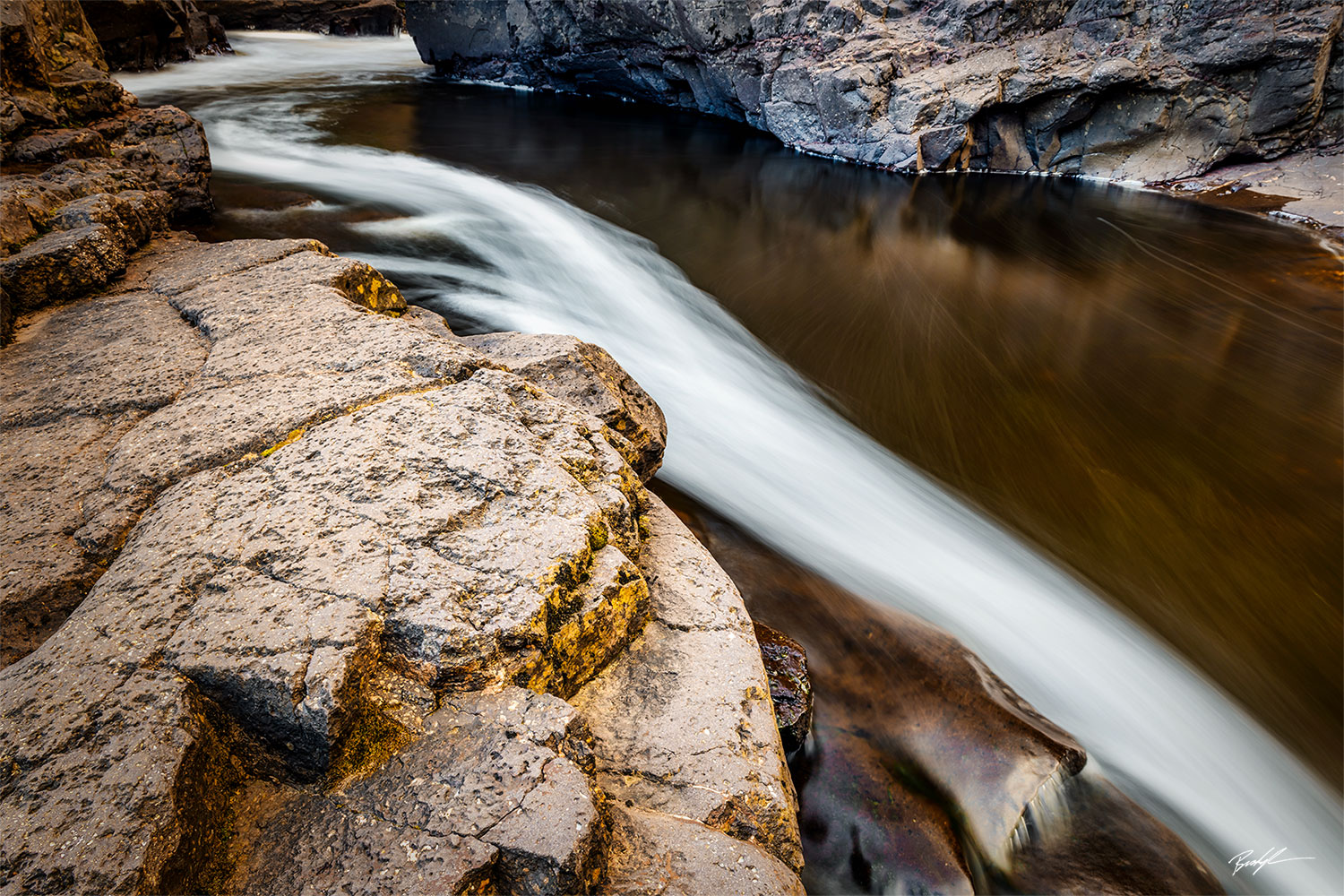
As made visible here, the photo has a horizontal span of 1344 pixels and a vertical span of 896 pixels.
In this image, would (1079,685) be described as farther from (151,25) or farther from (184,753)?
(151,25)

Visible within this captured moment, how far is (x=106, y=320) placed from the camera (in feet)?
9.52

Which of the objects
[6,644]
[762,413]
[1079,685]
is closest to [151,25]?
[762,413]

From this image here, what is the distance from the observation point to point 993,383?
15.9ft

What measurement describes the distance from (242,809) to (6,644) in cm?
93

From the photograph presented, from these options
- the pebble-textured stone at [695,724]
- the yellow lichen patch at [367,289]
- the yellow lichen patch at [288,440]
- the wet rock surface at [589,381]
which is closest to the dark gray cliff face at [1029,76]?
the wet rock surface at [589,381]

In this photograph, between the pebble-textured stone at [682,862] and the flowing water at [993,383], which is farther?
the flowing water at [993,383]

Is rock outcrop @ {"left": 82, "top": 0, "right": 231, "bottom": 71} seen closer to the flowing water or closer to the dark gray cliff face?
the flowing water

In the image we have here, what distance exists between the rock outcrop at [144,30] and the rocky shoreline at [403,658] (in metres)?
11.1

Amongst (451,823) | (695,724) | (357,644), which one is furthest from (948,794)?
(357,644)

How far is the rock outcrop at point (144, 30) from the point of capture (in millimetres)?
10688

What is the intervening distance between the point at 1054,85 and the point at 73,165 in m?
11.0

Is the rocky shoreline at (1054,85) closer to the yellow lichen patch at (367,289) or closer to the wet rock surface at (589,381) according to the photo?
the wet rock surface at (589,381)

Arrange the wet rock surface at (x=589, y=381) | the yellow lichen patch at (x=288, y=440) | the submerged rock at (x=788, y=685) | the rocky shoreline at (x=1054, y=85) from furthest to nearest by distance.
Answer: the rocky shoreline at (x=1054, y=85), the wet rock surface at (x=589, y=381), the submerged rock at (x=788, y=685), the yellow lichen patch at (x=288, y=440)

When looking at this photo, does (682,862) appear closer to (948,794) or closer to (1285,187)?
(948,794)
